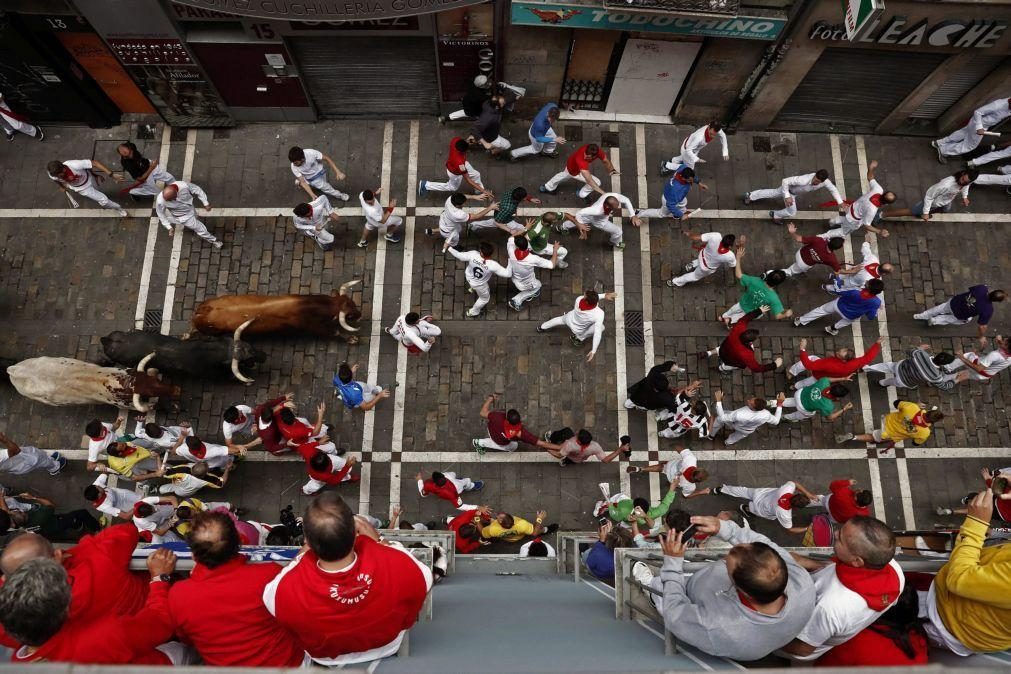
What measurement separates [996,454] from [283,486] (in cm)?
1442

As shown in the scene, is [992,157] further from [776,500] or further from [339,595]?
[339,595]

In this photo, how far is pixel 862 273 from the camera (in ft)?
35.8

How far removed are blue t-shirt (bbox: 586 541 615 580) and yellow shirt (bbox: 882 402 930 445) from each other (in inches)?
240

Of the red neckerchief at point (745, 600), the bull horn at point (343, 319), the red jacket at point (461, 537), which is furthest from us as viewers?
the bull horn at point (343, 319)

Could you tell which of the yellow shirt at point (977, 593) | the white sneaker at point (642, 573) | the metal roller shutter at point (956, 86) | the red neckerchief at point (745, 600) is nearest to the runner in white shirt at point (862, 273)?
the metal roller shutter at point (956, 86)

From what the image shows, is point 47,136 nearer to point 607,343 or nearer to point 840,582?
point 607,343

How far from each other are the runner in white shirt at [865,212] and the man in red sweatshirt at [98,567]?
12970 mm

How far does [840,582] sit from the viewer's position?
4996 millimetres

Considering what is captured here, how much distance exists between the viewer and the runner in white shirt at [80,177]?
10992 millimetres

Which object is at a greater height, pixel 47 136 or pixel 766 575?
pixel 47 136

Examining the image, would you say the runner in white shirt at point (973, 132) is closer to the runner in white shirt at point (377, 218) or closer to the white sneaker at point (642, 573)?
the runner in white shirt at point (377, 218)

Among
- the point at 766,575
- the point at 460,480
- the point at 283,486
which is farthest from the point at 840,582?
the point at 283,486

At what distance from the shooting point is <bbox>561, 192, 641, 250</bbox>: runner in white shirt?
11.3 m

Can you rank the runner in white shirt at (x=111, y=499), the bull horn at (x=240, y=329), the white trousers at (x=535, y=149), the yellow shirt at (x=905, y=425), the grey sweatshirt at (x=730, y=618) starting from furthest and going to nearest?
1. the white trousers at (x=535, y=149)
2. the bull horn at (x=240, y=329)
3. the yellow shirt at (x=905, y=425)
4. the runner in white shirt at (x=111, y=499)
5. the grey sweatshirt at (x=730, y=618)
